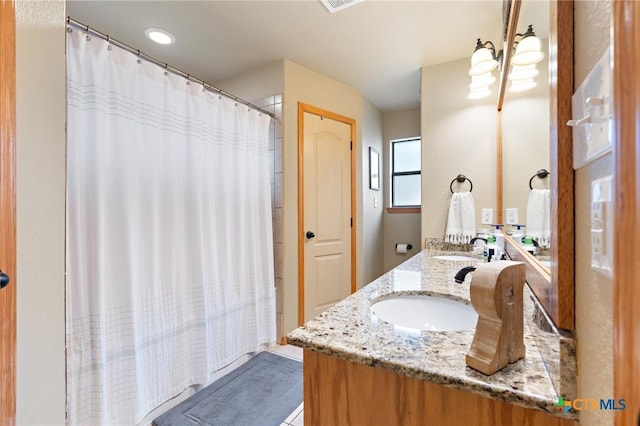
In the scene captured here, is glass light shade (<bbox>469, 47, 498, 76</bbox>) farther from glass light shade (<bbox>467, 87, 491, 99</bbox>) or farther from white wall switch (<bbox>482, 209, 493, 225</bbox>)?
white wall switch (<bbox>482, 209, 493, 225</bbox>)

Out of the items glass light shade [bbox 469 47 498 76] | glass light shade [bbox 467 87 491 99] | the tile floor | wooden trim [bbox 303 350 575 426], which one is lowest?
the tile floor

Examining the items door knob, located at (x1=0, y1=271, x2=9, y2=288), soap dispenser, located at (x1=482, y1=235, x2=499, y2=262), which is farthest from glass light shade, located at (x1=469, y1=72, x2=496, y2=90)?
door knob, located at (x1=0, y1=271, x2=9, y2=288)

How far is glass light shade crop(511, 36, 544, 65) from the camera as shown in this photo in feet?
2.57

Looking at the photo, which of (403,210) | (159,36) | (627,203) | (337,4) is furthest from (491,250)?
(159,36)

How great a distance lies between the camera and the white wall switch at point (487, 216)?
199 centimetres

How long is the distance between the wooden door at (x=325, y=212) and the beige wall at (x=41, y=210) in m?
1.71

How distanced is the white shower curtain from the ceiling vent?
35.8 inches

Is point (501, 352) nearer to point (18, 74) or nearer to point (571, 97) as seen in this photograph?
point (571, 97)

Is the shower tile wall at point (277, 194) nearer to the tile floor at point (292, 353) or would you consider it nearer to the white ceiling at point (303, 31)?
the tile floor at point (292, 353)

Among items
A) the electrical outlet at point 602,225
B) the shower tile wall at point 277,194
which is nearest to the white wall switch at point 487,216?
the shower tile wall at point 277,194

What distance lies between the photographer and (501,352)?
0.51 meters

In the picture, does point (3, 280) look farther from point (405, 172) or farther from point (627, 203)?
point (405, 172)

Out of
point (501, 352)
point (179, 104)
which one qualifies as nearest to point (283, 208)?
point (179, 104)

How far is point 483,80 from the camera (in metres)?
1.98
